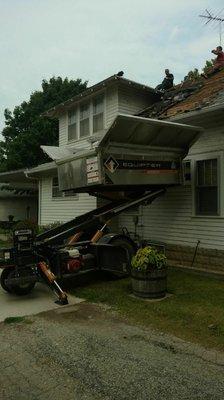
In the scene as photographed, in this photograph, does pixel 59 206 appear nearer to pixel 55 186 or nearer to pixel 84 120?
pixel 55 186

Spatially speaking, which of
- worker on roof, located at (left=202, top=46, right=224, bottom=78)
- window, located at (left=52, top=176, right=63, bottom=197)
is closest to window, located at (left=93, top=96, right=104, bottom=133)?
window, located at (left=52, top=176, right=63, bottom=197)

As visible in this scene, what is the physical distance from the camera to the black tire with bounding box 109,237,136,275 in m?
9.42

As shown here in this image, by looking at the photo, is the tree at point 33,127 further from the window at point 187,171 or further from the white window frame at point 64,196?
the window at point 187,171

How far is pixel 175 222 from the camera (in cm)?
1173

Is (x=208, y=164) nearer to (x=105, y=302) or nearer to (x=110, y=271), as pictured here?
(x=110, y=271)

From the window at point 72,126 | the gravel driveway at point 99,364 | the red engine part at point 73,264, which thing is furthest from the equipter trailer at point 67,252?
the window at point 72,126

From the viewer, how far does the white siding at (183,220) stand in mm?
10445

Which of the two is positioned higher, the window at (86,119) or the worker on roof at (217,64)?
the worker on roof at (217,64)

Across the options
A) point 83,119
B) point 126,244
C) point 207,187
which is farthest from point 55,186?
point 126,244

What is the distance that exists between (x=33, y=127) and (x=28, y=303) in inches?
989

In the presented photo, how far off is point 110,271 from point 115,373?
16.0 ft

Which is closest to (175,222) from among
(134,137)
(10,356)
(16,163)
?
(134,137)

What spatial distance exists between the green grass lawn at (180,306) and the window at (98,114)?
334 inches

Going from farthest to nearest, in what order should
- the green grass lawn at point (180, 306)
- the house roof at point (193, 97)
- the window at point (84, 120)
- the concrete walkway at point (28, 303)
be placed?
the window at point (84, 120), the house roof at point (193, 97), the concrete walkway at point (28, 303), the green grass lawn at point (180, 306)
